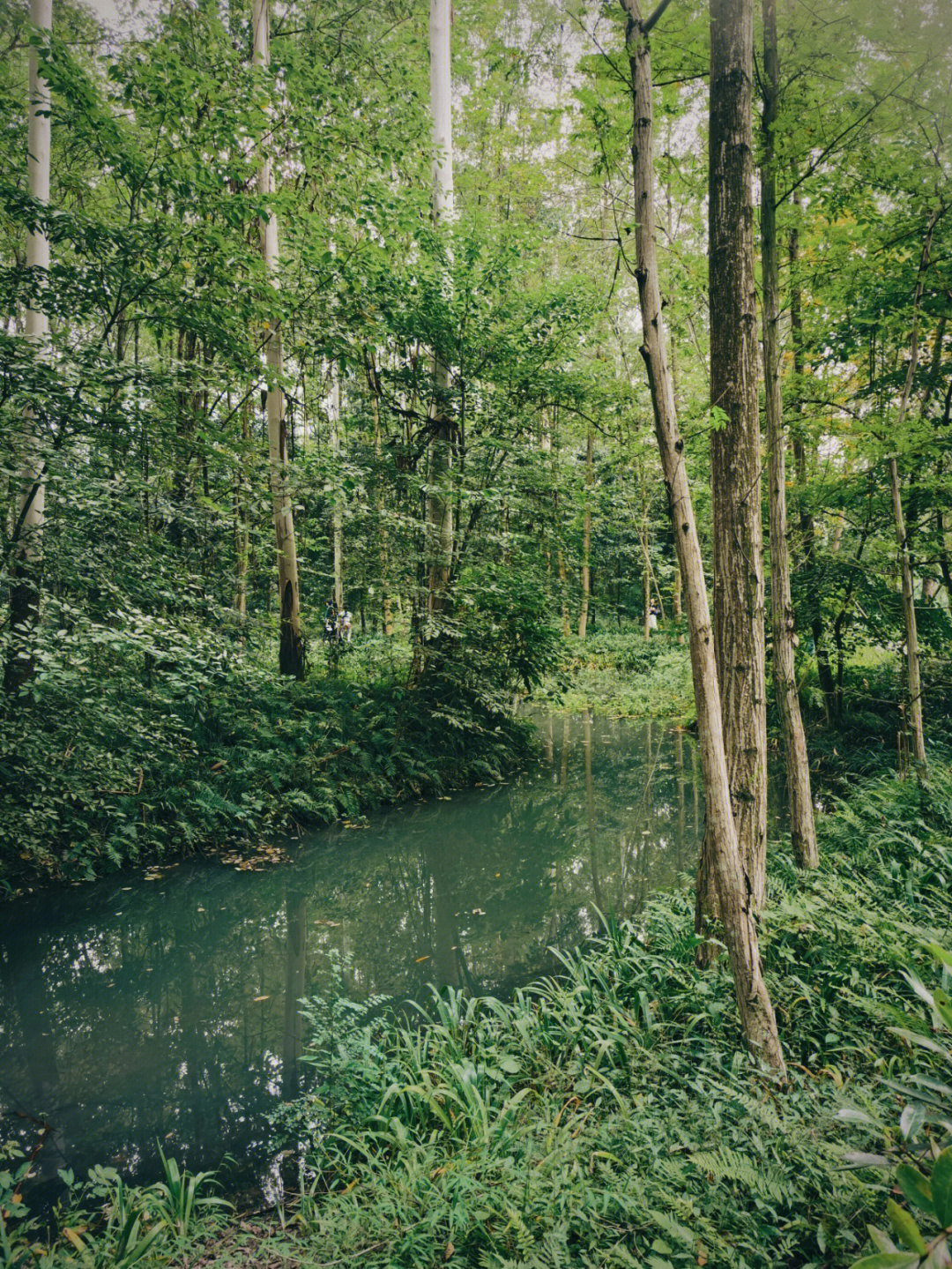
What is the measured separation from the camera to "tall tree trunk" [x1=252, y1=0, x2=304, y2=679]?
8.10m

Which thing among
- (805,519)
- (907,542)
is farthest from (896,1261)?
(805,519)

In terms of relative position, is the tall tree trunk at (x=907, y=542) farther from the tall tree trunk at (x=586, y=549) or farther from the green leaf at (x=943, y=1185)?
the tall tree trunk at (x=586, y=549)

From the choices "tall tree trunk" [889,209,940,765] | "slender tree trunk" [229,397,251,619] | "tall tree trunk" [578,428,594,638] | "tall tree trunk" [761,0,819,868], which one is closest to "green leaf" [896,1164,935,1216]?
"tall tree trunk" [761,0,819,868]

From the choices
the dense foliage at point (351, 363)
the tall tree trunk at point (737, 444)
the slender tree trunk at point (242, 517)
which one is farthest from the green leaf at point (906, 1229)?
the slender tree trunk at point (242, 517)

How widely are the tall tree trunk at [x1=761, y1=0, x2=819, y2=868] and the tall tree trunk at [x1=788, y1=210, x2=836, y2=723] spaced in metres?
1.64

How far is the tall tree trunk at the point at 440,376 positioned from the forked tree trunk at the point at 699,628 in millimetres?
6290

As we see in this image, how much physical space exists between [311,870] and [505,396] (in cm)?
702

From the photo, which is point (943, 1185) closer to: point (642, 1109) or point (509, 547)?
point (642, 1109)

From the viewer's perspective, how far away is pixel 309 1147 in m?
3.06

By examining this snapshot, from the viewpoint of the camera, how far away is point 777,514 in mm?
4852

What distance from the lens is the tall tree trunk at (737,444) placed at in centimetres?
319

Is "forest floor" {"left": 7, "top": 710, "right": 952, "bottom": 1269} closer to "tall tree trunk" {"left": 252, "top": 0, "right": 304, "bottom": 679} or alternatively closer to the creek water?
the creek water

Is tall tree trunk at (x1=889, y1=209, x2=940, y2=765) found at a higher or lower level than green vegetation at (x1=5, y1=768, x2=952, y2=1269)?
higher

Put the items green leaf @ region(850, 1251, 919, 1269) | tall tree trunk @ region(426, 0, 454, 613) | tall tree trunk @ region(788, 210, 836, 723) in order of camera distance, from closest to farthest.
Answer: green leaf @ region(850, 1251, 919, 1269) < tall tree trunk @ region(788, 210, 836, 723) < tall tree trunk @ region(426, 0, 454, 613)
